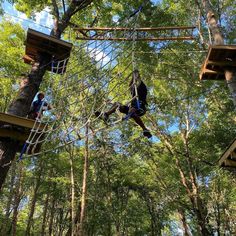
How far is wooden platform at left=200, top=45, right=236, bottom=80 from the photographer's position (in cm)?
623

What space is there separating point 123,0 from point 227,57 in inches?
126

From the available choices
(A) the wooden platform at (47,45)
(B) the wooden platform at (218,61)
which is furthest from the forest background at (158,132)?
(A) the wooden platform at (47,45)

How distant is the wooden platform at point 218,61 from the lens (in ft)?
20.5

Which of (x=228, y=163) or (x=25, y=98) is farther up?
(x=25, y=98)

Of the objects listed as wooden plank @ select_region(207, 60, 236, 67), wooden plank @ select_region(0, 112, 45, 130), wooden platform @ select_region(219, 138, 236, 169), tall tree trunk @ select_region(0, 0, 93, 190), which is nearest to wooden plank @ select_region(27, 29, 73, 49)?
tall tree trunk @ select_region(0, 0, 93, 190)

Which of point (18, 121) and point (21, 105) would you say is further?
point (21, 105)

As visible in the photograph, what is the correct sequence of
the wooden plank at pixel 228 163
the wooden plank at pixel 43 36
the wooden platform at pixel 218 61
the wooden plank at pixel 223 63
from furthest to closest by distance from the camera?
the wooden plank at pixel 228 163 < the wooden plank at pixel 223 63 < the wooden platform at pixel 218 61 < the wooden plank at pixel 43 36

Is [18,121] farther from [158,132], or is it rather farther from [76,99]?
[158,132]

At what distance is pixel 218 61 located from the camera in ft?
21.5

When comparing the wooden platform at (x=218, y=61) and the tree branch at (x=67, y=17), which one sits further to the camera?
the tree branch at (x=67, y=17)

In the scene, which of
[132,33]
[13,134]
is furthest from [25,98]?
[132,33]

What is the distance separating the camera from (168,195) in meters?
12.9

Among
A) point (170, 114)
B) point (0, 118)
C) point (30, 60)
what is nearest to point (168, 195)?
point (170, 114)

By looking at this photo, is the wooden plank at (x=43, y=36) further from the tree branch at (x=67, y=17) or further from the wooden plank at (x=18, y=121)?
the wooden plank at (x=18, y=121)
